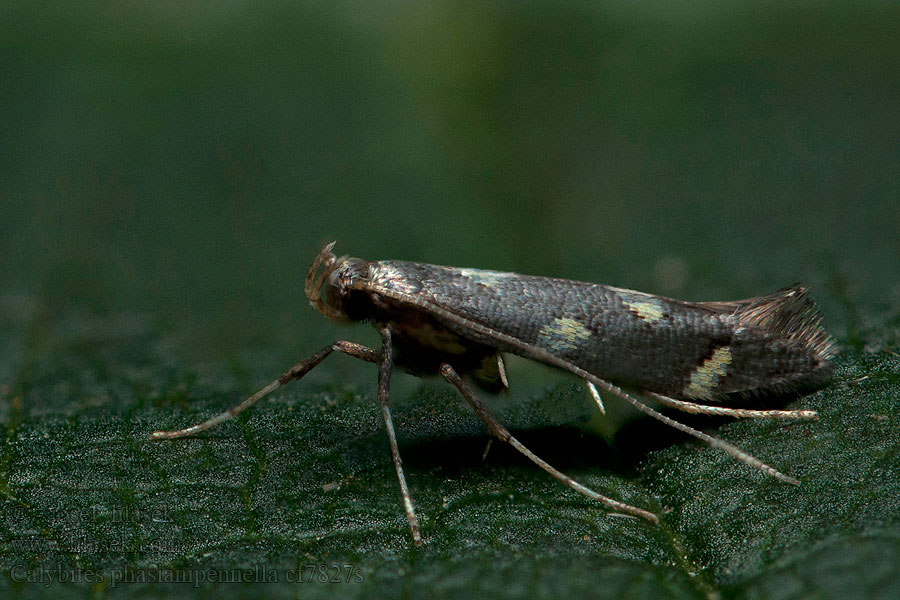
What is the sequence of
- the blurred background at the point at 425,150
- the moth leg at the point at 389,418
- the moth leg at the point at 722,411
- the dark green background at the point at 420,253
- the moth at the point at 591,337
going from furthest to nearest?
the blurred background at the point at 425,150 → the moth at the point at 591,337 → the moth leg at the point at 722,411 → the moth leg at the point at 389,418 → the dark green background at the point at 420,253

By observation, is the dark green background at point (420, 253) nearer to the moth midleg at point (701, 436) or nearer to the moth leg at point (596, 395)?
the moth midleg at point (701, 436)

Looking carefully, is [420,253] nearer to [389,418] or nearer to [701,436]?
[389,418]

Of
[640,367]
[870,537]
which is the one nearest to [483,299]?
[640,367]

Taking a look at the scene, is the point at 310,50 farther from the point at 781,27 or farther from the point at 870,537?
the point at 870,537

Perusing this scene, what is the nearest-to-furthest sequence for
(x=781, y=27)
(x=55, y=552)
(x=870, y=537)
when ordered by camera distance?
(x=870, y=537) < (x=55, y=552) < (x=781, y=27)

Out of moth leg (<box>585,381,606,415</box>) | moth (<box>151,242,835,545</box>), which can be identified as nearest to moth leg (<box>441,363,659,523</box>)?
moth (<box>151,242,835,545</box>)

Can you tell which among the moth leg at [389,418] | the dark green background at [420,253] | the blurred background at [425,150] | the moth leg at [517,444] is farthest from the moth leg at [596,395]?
the blurred background at [425,150]
